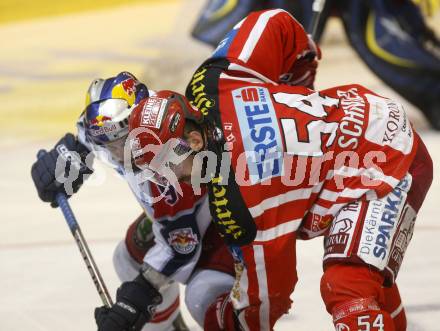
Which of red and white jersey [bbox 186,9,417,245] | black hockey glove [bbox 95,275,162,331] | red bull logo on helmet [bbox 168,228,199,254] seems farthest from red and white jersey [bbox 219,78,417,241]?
black hockey glove [bbox 95,275,162,331]

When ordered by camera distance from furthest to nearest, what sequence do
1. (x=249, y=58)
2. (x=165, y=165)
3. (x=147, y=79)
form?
(x=147, y=79), (x=249, y=58), (x=165, y=165)

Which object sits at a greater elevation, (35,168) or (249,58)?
(249,58)

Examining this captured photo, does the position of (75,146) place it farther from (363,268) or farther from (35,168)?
(363,268)

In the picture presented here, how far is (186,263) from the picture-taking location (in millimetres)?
3219

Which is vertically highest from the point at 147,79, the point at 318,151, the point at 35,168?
the point at 318,151

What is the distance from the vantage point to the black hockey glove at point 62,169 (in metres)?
3.28

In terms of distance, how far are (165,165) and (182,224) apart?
42cm

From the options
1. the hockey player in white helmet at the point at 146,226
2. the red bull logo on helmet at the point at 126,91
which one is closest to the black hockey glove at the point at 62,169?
the hockey player in white helmet at the point at 146,226

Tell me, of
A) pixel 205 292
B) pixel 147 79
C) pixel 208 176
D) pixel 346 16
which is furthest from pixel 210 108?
pixel 147 79

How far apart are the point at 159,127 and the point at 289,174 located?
1.20 ft

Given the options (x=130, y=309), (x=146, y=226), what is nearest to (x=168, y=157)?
(x=130, y=309)

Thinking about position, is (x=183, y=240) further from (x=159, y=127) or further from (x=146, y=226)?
(x=159, y=127)

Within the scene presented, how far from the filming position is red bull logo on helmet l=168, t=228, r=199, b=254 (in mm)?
3105

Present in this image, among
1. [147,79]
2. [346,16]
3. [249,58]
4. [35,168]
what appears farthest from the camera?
[147,79]
